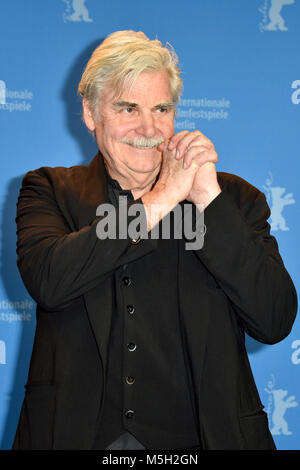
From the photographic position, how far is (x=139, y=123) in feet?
5.51

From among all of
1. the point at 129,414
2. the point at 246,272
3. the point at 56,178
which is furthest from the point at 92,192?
the point at 129,414

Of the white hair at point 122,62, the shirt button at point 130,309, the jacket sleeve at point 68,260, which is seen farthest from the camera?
the white hair at point 122,62

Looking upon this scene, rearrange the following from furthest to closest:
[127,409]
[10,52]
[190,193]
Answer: [10,52] → [190,193] → [127,409]

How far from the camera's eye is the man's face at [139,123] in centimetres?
167

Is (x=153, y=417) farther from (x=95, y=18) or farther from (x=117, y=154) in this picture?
(x=95, y=18)

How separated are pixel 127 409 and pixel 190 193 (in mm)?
579

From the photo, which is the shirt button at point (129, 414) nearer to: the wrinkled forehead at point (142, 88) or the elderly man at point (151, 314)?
the elderly man at point (151, 314)

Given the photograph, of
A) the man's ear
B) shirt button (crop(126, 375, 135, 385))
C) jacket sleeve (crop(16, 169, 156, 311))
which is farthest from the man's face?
shirt button (crop(126, 375, 135, 385))

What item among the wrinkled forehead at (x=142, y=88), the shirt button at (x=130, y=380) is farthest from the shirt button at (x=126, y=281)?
the wrinkled forehead at (x=142, y=88)

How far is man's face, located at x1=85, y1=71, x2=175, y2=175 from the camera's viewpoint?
1.67 meters

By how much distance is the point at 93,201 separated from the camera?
5.35 ft
